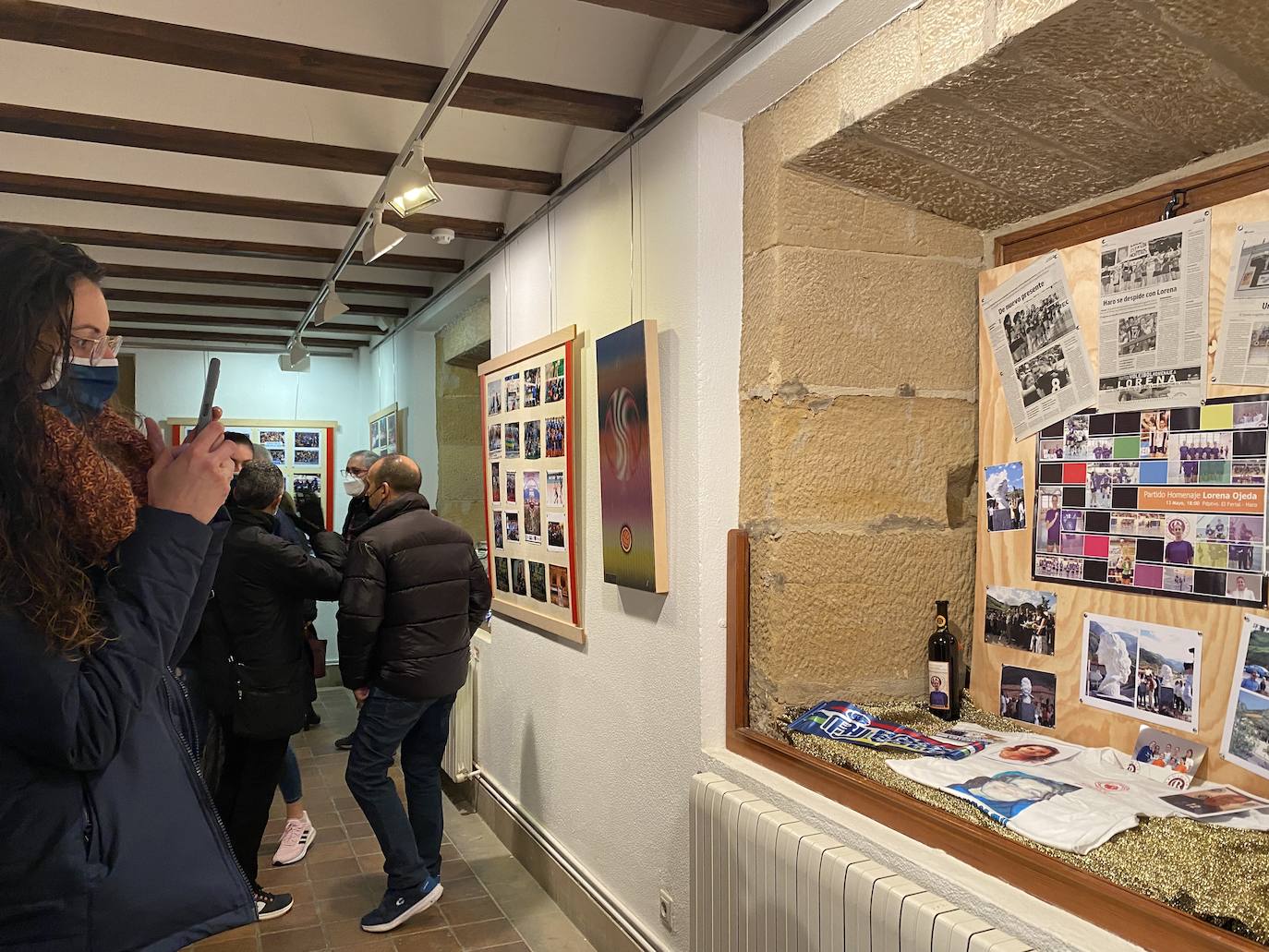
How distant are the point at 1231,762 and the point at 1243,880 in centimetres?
49

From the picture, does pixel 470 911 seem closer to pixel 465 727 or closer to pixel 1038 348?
pixel 465 727

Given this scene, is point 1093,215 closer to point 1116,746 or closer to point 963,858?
point 1116,746

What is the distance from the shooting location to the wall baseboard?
2.72 metres

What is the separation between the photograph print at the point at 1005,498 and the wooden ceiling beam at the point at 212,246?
9.68 ft

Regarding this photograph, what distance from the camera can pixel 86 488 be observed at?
1.06 metres

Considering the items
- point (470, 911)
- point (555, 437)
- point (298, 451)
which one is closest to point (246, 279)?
point (555, 437)

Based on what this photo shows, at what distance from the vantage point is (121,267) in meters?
4.52

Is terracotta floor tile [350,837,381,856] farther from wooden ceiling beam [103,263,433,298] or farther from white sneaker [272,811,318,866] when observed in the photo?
wooden ceiling beam [103,263,433,298]

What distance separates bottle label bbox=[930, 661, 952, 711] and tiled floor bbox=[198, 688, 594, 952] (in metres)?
1.42

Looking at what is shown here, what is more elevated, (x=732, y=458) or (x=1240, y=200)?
(x=1240, y=200)

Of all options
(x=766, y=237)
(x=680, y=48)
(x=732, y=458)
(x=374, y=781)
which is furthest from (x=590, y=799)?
(x=680, y=48)

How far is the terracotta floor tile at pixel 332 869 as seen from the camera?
3.52 metres

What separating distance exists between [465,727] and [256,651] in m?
1.24

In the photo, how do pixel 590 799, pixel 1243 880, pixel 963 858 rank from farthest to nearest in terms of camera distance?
pixel 590 799 → pixel 963 858 → pixel 1243 880
